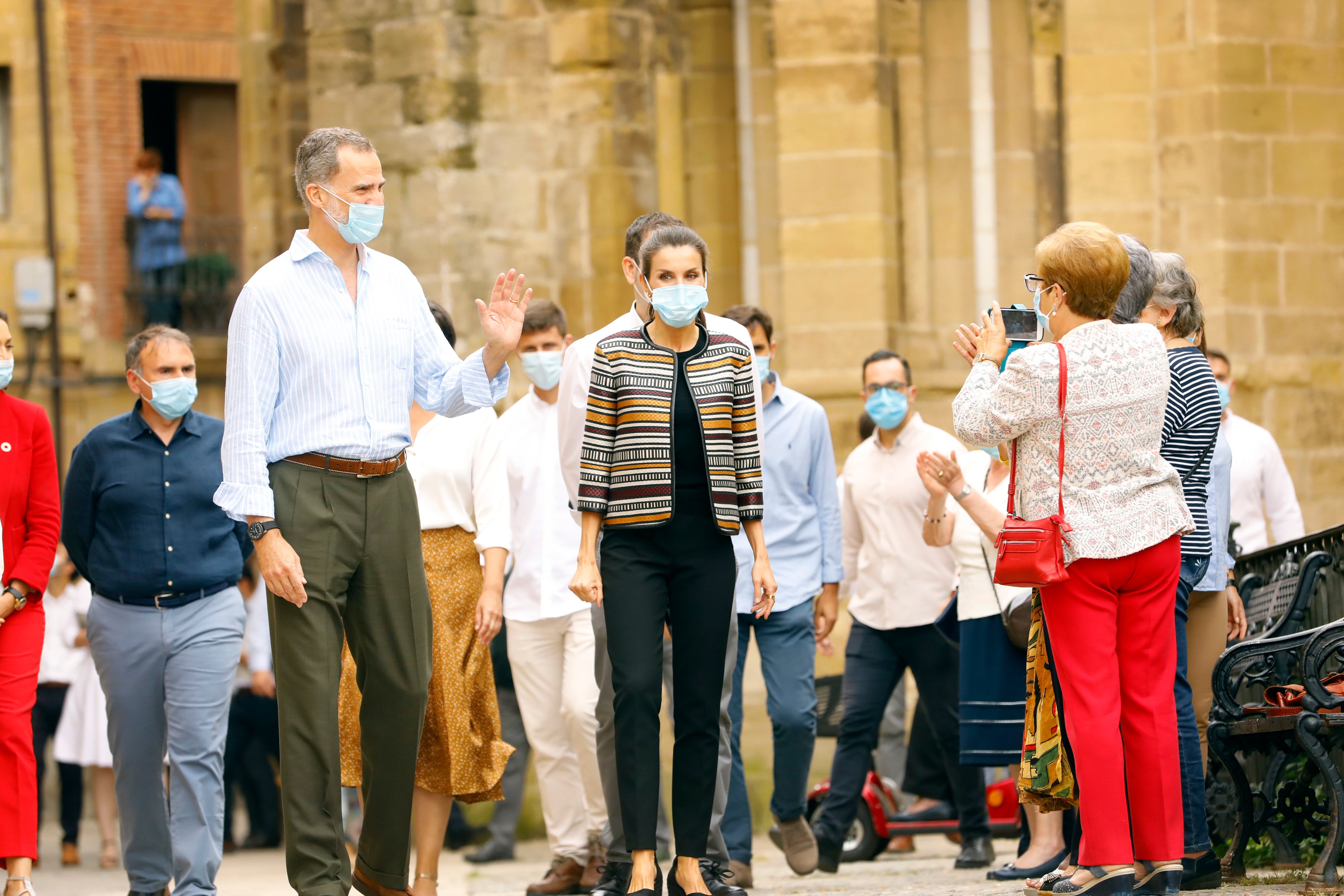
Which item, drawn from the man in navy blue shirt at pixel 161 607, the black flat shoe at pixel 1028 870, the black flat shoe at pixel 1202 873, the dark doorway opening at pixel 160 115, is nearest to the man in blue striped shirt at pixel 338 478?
the man in navy blue shirt at pixel 161 607

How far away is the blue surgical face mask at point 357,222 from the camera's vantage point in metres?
5.55

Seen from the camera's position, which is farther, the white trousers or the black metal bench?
the white trousers

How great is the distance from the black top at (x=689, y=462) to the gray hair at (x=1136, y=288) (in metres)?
1.33

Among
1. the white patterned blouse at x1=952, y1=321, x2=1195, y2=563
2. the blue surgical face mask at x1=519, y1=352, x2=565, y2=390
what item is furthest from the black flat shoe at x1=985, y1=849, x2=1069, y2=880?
the blue surgical face mask at x1=519, y1=352, x2=565, y2=390

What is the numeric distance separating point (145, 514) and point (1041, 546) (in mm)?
3420

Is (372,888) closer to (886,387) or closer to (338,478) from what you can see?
(338,478)

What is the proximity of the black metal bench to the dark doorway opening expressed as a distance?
2072cm

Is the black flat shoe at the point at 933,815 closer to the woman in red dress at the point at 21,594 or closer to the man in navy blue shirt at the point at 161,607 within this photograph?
the man in navy blue shirt at the point at 161,607

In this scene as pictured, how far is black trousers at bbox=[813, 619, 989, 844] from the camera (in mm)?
8219

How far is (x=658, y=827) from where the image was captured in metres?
7.40

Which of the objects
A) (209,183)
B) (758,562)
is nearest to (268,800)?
(758,562)

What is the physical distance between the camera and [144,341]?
7086 mm

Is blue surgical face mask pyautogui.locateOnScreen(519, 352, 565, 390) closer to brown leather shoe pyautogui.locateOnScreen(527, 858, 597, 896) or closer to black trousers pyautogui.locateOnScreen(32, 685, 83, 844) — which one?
brown leather shoe pyautogui.locateOnScreen(527, 858, 597, 896)

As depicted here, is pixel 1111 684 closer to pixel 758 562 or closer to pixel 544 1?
pixel 758 562
